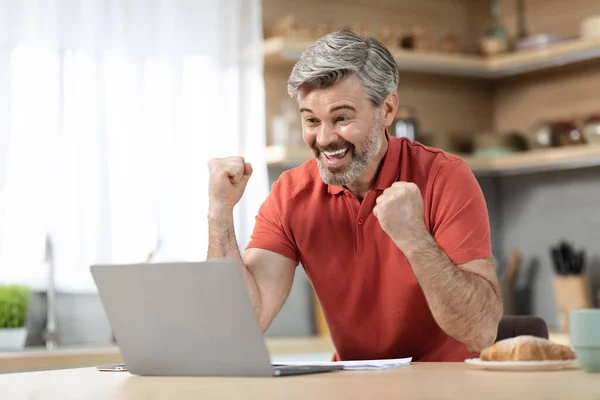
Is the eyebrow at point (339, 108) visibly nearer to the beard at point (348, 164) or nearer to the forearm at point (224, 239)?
the beard at point (348, 164)

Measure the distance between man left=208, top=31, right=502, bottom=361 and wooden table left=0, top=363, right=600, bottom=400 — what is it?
55cm

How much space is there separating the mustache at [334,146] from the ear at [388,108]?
0.15 metres

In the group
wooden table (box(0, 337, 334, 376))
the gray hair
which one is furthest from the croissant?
wooden table (box(0, 337, 334, 376))

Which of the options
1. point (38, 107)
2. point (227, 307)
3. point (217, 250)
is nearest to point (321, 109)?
point (217, 250)

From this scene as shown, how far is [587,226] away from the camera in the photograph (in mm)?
4520

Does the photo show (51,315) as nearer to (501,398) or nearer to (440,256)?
(440,256)

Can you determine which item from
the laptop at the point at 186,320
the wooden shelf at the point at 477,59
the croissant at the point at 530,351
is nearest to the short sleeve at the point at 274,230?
the laptop at the point at 186,320

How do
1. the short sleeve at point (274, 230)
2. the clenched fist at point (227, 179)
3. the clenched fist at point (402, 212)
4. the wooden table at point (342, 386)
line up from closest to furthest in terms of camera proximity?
1. the wooden table at point (342, 386)
2. the clenched fist at point (402, 212)
3. the clenched fist at point (227, 179)
4. the short sleeve at point (274, 230)

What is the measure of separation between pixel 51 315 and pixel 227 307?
2.38 meters

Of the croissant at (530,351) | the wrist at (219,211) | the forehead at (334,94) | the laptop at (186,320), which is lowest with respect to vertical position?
the croissant at (530,351)

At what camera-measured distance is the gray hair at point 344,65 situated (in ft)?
7.61

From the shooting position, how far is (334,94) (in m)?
2.33

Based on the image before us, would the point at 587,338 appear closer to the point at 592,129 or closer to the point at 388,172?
the point at 388,172

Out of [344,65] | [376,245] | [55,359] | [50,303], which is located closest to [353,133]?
[344,65]
